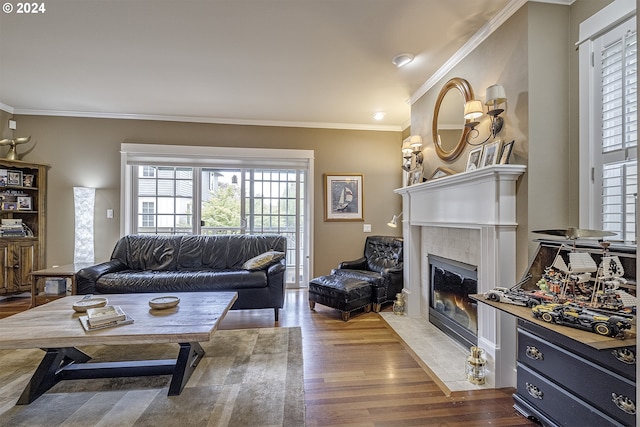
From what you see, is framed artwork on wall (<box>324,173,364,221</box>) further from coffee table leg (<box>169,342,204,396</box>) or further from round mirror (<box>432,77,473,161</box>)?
coffee table leg (<box>169,342,204,396</box>)

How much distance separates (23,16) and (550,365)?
4130 mm

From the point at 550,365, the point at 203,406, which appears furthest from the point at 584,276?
the point at 203,406

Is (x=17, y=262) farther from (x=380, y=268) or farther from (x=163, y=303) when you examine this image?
(x=380, y=268)

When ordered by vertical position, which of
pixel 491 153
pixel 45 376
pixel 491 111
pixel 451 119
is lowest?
pixel 45 376

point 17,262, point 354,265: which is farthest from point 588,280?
point 17,262

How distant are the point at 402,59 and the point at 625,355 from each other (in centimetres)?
256

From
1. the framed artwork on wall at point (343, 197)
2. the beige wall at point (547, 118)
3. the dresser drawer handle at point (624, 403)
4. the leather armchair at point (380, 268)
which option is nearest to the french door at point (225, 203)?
the framed artwork on wall at point (343, 197)

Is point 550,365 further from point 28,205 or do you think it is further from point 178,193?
point 28,205

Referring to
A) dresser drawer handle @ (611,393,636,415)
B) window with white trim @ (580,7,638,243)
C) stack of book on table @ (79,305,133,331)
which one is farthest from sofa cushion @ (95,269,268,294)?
window with white trim @ (580,7,638,243)

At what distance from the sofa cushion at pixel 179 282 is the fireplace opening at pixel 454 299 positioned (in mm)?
A: 1817

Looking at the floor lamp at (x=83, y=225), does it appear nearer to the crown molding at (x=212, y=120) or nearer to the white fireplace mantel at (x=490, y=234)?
the crown molding at (x=212, y=120)

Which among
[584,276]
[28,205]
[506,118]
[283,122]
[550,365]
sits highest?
[283,122]

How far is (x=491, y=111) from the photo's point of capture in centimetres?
211

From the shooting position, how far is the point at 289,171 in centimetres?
482
